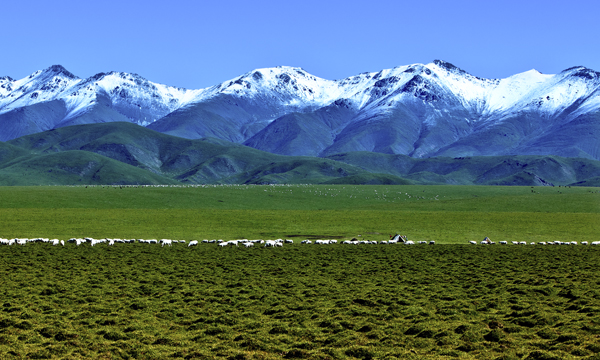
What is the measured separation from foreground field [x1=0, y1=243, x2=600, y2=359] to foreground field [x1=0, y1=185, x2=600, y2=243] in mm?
18693

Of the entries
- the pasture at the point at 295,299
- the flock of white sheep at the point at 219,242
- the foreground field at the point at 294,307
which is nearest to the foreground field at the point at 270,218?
the pasture at the point at 295,299

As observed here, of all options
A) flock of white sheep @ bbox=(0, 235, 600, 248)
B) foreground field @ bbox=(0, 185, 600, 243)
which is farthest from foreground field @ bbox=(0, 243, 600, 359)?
foreground field @ bbox=(0, 185, 600, 243)

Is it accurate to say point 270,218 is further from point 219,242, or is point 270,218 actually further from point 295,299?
point 295,299

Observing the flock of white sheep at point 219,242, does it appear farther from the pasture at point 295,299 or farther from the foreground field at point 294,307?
the foreground field at point 294,307

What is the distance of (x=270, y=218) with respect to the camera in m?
71.5

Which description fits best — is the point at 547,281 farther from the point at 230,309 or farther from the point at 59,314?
the point at 59,314

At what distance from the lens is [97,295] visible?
23438 mm

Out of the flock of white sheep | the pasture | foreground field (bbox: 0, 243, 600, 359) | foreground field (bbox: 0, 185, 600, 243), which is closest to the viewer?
foreground field (bbox: 0, 243, 600, 359)

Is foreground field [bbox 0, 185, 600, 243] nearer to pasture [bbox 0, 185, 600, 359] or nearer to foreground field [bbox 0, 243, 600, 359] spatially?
pasture [bbox 0, 185, 600, 359]

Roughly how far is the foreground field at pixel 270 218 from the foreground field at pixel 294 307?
61.3 ft

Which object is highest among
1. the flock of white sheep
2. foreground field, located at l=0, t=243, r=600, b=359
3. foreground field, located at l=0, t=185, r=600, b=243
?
foreground field, located at l=0, t=185, r=600, b=243

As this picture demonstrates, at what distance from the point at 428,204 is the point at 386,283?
77566 mm

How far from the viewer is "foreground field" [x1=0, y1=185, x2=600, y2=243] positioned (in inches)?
2195

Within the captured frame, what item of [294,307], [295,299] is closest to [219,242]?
[295,299]
